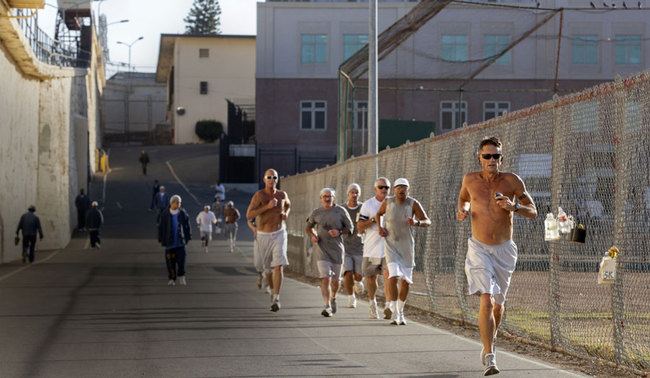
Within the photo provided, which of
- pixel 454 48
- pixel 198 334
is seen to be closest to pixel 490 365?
pixel 198 334

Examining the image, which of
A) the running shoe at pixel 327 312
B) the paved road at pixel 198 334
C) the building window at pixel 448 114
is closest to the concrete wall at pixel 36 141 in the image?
the paved road at pixel 198 334

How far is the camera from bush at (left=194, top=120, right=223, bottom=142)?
79312mm

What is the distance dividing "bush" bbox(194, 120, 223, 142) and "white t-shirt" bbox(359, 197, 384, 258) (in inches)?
2622

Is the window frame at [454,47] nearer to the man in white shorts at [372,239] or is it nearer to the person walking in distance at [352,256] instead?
the person walking in distance at [352,256]

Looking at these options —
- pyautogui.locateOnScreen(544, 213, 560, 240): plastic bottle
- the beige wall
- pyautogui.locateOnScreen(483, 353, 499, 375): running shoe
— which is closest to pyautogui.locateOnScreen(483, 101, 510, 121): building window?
the beige wall

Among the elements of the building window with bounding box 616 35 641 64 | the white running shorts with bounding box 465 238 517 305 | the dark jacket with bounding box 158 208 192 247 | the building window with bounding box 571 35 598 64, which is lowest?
Result: the dark jacket with bounding box 158 208 192 247

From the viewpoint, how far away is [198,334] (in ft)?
36.1

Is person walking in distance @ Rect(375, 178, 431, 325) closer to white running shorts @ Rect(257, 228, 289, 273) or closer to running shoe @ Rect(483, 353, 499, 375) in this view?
white running shorts @ Rect(257, 228, 289, 273)

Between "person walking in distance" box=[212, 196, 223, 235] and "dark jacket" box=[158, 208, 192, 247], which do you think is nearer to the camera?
"dark jacket" box=[158, 208, 192, 247]

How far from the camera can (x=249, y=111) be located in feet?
218

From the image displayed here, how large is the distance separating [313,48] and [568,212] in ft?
→ 145

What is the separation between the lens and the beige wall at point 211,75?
79.1 metres

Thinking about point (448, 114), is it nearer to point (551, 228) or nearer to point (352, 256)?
point (352, 256)

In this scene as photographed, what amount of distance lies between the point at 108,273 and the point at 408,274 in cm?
1204
